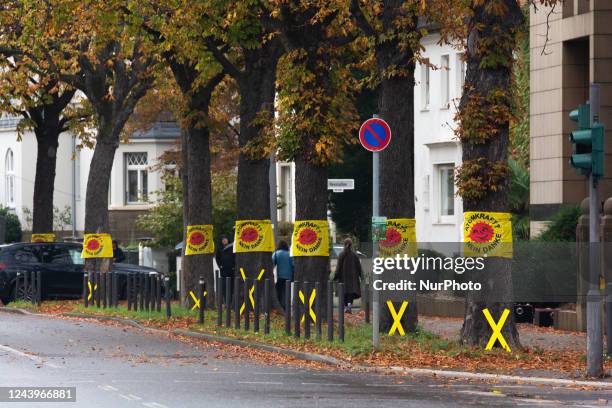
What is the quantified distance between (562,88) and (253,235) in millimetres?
8881

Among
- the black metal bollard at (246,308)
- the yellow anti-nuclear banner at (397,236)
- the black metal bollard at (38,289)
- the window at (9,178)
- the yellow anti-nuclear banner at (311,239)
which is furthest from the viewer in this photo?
the window at (9,178)

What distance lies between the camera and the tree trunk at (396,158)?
24.0 meters

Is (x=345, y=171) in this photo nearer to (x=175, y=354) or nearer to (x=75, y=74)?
(x=75, y=74)

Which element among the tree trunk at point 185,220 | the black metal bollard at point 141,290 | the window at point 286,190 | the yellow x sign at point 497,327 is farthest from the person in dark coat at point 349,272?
the window at point 286,190

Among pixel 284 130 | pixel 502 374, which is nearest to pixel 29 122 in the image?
pixel 284 130

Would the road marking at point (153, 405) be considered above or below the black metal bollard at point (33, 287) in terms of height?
below

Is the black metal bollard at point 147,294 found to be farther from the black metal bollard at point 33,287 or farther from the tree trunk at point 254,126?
the black metal bollard at point 33,287

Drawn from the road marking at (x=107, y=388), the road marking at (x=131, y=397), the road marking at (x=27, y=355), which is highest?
the road marking at (x=131, y=397)

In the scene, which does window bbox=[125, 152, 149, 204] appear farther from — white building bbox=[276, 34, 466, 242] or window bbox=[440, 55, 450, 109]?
window bbox=[440, 55, 450, 109]

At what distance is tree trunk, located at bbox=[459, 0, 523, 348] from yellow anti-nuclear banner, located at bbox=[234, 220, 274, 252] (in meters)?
8.28

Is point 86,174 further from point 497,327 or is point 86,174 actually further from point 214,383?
point 214,383

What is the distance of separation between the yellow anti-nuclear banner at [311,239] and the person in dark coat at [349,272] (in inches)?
285

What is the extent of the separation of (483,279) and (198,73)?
12432 mm

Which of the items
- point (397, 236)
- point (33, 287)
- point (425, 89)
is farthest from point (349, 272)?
point (425, 89)
